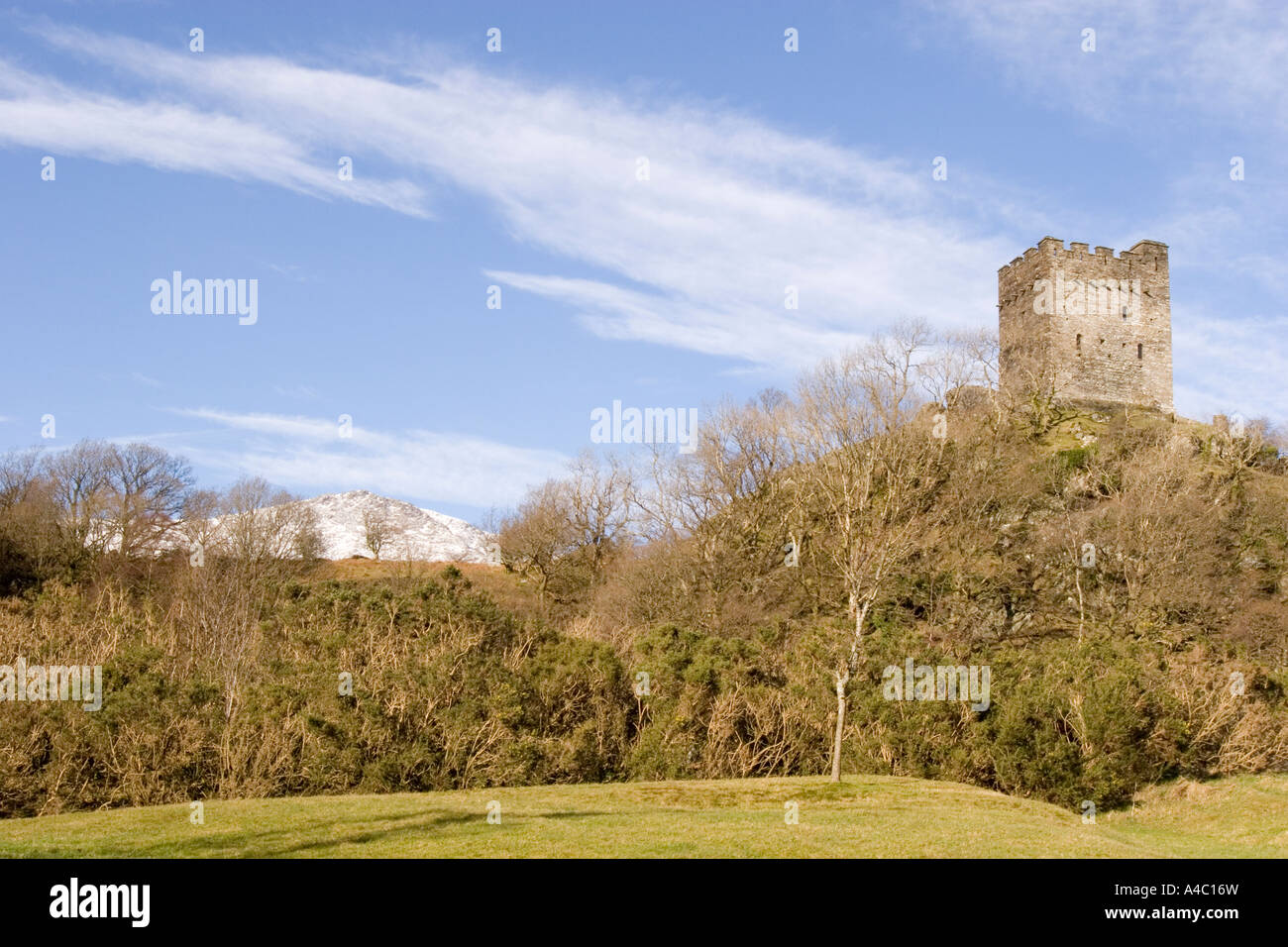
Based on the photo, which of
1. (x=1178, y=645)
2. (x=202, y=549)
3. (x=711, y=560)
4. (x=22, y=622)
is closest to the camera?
(x=22, y=622)

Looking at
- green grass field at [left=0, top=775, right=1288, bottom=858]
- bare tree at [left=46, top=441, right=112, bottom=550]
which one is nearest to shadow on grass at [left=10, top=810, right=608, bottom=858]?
green grass field at [left=0, top=775, right=1288, bottom=858]

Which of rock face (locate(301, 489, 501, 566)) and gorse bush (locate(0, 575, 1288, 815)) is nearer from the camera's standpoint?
gorse bush (locate(0, 575, 1288, 815))

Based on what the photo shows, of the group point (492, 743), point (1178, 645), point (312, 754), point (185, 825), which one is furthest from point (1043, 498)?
point (185, 825)

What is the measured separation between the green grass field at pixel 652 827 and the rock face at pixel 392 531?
2309 inches

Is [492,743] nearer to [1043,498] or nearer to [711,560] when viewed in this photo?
[711,560]

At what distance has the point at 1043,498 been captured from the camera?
177ft

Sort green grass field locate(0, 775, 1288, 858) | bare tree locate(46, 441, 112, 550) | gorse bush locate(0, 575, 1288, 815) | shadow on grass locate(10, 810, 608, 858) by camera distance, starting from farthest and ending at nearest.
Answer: bare tree locate(46, 441, 112, 550)
gorse bush locate(0, 575, 1288, 815)
green grass field locate(0, 775, 1288, 858)
shadow on grass locate(10, 810, 608, 858)

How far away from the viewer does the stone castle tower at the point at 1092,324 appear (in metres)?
67.8

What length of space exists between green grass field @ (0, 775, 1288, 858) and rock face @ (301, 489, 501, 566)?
58650 mm

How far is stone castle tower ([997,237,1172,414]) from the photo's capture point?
222 ft

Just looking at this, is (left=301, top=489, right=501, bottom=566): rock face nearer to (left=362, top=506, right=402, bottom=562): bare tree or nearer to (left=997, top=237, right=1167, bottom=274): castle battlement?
(left=362, top=506, right=402, bottom=562): bare tree

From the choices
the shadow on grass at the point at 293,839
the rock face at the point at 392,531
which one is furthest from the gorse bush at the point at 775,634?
the rock face at the point at 392,531
